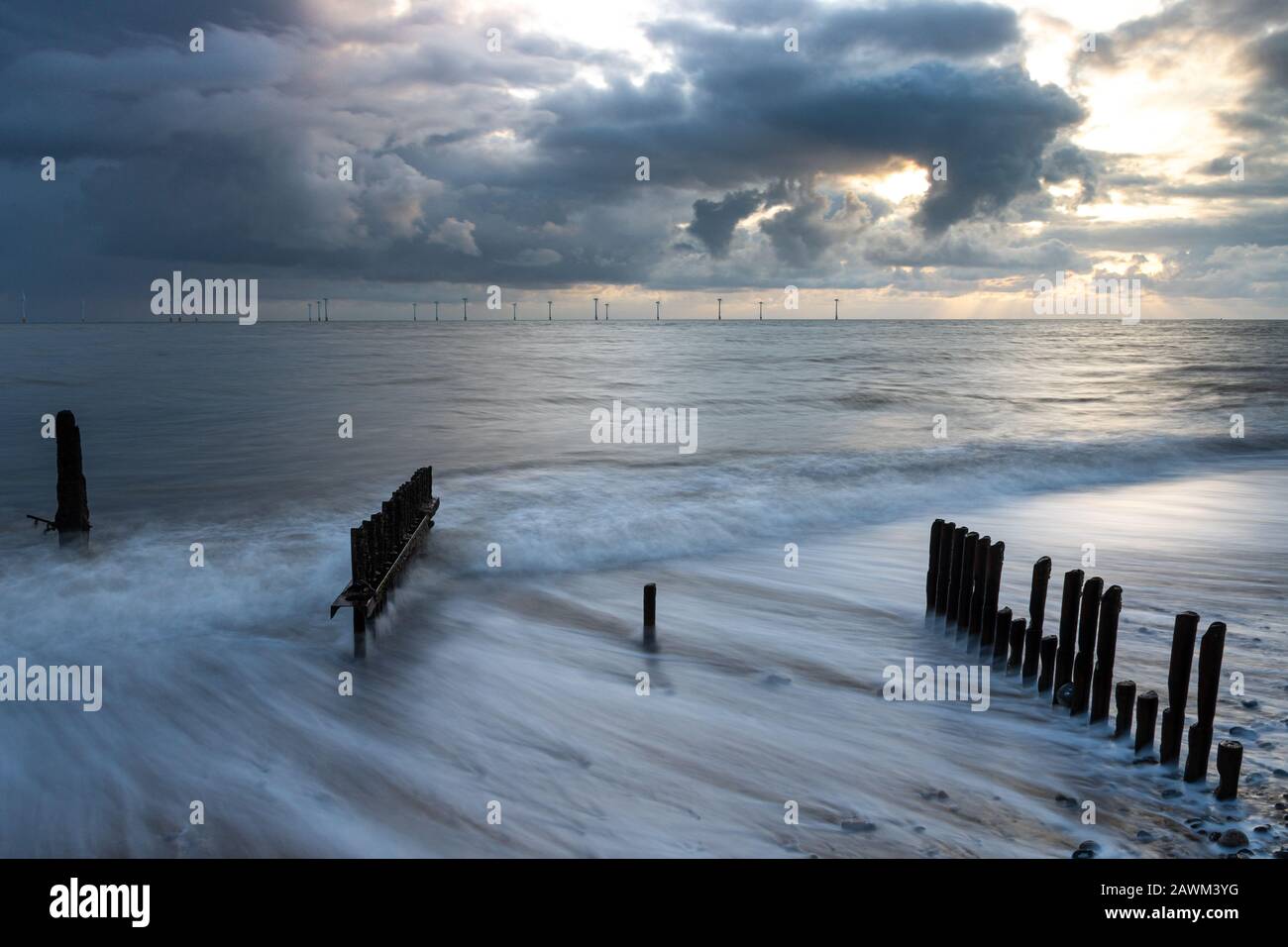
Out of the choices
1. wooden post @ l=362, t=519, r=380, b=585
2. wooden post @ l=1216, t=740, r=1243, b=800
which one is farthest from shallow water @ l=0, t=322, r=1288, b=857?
wooden post @ l=362, t=519, r=380, b=585

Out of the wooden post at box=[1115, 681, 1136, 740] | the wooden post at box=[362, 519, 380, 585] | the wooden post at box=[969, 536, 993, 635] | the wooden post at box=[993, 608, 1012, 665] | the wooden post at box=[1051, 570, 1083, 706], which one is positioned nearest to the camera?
the wooden post at box=[1115, 681, 1136, 740]

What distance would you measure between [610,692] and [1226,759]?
577 cm

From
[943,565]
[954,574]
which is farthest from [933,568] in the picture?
[954,574]

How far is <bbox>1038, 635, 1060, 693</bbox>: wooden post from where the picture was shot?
926cm

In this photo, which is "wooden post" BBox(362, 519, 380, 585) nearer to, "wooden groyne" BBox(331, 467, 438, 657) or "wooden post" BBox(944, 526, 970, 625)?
"wooden groyne" BBox(331, 467, 438, 657)

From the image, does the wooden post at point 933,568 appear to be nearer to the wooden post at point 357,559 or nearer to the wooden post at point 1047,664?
the wooden post at point 1047,664

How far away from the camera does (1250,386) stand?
56.3 metres

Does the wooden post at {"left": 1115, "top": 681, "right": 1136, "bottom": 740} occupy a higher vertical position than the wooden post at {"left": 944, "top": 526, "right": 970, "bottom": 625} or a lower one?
lower

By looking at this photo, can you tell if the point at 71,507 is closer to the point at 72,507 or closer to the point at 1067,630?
the point at 72,507

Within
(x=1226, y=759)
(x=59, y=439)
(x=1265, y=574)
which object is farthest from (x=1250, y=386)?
(x=59, y=439)

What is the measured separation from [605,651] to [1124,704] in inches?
232

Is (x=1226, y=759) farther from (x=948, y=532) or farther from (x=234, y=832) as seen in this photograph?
(x=234, y=832)

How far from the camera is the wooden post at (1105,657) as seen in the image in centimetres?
830

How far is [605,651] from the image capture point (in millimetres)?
11234
